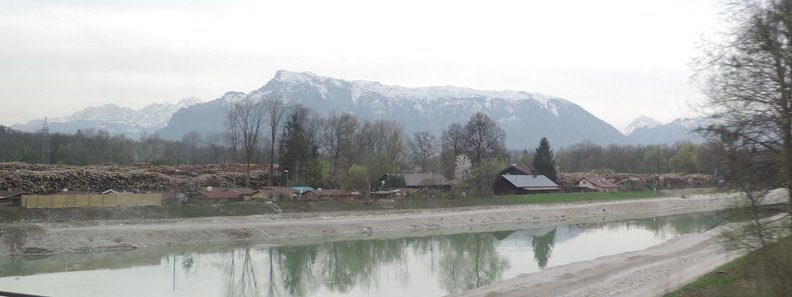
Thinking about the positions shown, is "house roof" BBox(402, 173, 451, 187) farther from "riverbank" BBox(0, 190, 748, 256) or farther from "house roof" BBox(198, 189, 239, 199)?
"house roof" BBox(198, 189, 239, 199)

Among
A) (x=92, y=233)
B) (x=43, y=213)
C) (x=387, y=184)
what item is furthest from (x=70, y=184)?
(x=387, y=184)

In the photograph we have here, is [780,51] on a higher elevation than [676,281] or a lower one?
higher

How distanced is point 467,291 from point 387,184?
57595mm

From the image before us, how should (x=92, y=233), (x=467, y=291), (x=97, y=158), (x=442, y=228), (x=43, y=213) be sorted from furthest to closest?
(x=97, y=158), (x=442, y=228), (x=43, y=213), (x=92, y=233), (x=467, y=291)

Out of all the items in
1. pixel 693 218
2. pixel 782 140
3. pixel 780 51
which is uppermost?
pixel 780 51

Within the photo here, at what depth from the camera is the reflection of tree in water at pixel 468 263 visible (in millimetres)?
28156

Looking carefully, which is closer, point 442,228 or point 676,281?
point 676,281

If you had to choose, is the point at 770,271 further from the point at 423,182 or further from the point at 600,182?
the point at 600,182

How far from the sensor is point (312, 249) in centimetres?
4000

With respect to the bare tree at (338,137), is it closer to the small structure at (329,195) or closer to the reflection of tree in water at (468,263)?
the small structure at (329,195)

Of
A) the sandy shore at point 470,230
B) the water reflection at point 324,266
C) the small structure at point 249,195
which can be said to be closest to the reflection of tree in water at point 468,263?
the water reflection at point 324,266

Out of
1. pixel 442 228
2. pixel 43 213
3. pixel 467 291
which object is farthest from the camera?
pixel 442 228

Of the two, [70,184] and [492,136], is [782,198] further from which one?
[492,136]

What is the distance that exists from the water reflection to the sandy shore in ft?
7.97
